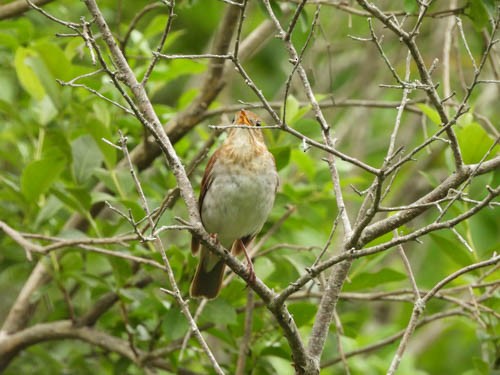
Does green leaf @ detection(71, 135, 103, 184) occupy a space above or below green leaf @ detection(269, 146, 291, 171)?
below

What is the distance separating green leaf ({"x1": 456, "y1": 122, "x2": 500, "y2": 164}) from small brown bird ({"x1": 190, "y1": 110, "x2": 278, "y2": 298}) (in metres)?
1.03

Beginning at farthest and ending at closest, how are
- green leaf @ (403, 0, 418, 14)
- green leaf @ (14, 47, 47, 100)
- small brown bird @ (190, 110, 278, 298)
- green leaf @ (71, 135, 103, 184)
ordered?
green leaf @ (14, 47, 47, 100), green leaf @ (71, 135, 103, 184), small brown bird @ (190, 110, 278, 298), green leaf @ (403, 0, 418, 14)

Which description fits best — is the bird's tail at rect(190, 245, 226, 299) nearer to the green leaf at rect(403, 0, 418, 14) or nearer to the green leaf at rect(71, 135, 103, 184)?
the green leaf at rect(71, 135, 103, 184)

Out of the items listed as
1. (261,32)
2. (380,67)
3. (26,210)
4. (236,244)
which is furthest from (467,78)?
(26,210)

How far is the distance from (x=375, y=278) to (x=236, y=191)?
0.84 metres

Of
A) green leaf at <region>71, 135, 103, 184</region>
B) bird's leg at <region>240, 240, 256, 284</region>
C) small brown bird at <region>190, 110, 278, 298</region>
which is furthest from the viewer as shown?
green leaf at <region>71, 135, 103, 184</region>

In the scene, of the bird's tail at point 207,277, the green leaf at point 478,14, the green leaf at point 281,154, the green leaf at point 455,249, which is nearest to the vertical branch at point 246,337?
the bird's tail at point 207,277

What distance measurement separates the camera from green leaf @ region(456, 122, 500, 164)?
4.45 m

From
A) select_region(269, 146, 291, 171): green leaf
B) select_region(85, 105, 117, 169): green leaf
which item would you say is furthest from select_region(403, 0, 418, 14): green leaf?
select_region(85, 105, 117, 169): green leaf

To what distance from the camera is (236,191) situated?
4965 mm

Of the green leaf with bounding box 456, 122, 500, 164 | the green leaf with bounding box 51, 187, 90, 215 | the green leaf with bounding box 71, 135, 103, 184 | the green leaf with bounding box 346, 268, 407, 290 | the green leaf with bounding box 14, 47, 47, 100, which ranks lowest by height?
the green leaf with bounding box 346, 268, 407, 290

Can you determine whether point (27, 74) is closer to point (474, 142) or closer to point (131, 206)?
point (131, 206)

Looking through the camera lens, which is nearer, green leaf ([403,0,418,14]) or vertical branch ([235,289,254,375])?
green leaf ([403,0,418,14])

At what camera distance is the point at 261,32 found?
5633 millimetres
